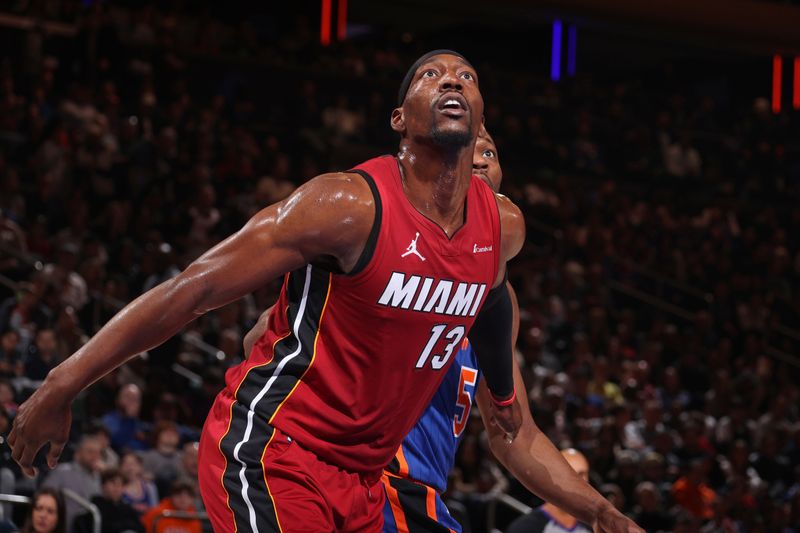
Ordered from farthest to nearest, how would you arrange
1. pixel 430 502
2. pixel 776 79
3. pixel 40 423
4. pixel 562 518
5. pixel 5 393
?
pixel 776 79 < pixel 5 393 < pixel 562 518 < pixel 430 502 < pixel 40 423

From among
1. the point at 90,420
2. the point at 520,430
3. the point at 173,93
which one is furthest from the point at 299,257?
the point at 173,93

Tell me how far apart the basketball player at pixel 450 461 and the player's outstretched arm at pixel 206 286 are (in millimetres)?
548

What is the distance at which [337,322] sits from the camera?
2.93m

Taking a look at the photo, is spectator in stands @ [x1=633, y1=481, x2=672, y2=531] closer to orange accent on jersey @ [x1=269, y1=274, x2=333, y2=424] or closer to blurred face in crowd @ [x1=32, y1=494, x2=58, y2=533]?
blurred face in crowd @ [x1=32, y1=494, x2=58, y2=533]

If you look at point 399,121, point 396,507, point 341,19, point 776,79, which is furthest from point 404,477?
point 776,79

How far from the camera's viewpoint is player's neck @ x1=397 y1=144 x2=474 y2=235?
3.02 metres

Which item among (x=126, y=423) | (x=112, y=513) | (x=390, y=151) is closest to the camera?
(x=112, y=513)

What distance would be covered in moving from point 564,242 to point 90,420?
7.91m

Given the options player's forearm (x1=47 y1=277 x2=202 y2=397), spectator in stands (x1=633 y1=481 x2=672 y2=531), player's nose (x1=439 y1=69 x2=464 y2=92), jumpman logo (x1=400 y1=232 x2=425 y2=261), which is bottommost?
spectator in stands (x1=633 y1=481 x2=672 y2=531)

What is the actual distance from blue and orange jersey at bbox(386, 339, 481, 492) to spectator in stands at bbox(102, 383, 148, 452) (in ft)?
18.2

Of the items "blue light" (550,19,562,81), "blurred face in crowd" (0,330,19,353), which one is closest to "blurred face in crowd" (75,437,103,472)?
"blurred face in crowd" (0,330,19,353)

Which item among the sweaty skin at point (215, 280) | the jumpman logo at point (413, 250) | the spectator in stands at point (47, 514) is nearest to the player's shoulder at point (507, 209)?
the jumpman logo at point (413, 250)

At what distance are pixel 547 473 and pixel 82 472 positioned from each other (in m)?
5.40

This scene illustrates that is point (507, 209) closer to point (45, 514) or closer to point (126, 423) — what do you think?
point (45, 514)
